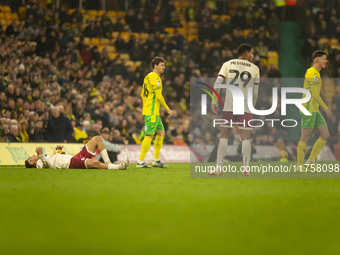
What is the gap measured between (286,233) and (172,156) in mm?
14163

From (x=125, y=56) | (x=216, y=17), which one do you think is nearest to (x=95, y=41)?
(x=125, y=56)

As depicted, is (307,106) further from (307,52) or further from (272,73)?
(307,52)

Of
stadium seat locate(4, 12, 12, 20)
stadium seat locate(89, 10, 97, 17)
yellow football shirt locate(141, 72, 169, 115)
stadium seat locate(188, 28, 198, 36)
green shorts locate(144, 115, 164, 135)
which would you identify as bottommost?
green shorts locate(144, 115, 164, 135)

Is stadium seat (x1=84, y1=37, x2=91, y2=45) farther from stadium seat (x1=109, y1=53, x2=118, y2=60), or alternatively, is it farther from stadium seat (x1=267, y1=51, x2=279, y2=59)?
stadium seat (x1=267, y1=51, x2=279, y2=59)

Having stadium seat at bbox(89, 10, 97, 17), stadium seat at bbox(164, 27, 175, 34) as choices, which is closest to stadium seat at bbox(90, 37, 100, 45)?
stadium seat at bbox(89, 10, 97, 17)

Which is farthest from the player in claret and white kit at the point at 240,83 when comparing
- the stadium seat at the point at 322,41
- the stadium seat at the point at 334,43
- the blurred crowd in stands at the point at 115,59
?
the stadium seat at the point at 334,43

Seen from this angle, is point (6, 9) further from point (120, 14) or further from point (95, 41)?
point (120, 14)

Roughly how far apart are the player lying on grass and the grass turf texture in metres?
3.86

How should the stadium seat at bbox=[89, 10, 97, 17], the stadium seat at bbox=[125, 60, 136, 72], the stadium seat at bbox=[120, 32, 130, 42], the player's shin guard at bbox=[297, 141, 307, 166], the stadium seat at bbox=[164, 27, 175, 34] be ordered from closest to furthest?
the player's shin guard at bbox=[297, 141, 307, 166] → the stadium seat at bbox=[125, 60, 136, 72] → the stadium seat at bbox=[120, 32, 130, 42] → the stadium seat at bbox=[89, 10, 97, 17] → the stadium seat at bbox=[164, 27, 175, 34]

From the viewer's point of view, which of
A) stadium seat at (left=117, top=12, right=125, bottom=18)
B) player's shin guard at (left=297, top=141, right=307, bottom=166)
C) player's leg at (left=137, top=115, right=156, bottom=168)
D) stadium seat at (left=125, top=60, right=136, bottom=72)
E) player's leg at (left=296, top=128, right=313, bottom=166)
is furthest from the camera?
stadium seat at (left=117, top=12, right=125, bottom=18)

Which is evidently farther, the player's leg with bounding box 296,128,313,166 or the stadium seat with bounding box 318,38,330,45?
the stadium seat with bounding box 318,38,330,45

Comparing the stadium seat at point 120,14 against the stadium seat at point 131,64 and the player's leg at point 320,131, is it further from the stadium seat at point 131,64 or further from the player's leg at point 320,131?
the player's leg at point 320,131

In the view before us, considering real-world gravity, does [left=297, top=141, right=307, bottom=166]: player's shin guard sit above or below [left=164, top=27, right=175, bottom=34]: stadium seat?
below

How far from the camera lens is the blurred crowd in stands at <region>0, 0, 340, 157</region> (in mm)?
Result: 16922
